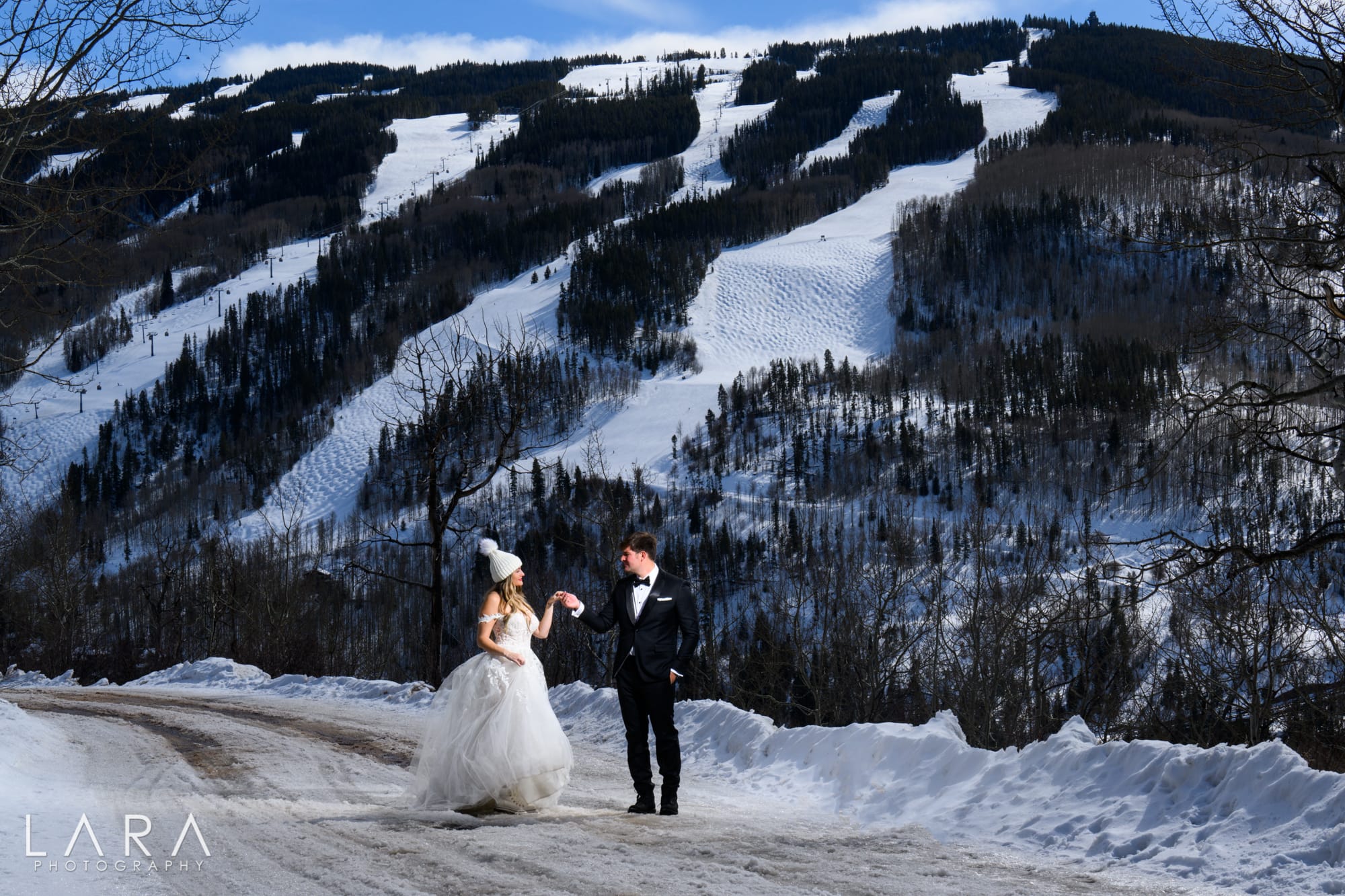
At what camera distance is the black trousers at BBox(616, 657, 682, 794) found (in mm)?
8031

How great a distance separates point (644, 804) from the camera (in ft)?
26.5

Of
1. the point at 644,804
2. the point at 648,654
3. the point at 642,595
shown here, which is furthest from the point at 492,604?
the point at 644,804

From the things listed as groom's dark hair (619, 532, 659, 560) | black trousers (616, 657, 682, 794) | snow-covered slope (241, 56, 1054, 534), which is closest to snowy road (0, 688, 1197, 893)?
black trousers (616, 657, 682, 794)

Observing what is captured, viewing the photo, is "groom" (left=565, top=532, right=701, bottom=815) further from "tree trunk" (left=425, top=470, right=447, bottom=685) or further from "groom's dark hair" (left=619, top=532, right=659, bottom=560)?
"tree trunk" (left=425, top=470, right=447, bottom=685)

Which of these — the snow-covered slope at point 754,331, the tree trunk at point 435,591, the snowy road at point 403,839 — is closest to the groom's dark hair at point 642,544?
the snowy road at point 403,839

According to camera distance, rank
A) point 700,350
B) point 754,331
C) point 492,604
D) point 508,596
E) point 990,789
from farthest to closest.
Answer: point 754,331, point 700,350, point 508,596, point 492,604, point 990,789

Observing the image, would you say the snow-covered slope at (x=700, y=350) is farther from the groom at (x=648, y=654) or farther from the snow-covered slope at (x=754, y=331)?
the groom at (x=648, y=654)

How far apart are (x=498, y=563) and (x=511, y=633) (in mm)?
577

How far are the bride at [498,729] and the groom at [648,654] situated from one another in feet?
1.84

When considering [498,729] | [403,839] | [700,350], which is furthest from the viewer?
[700,350]

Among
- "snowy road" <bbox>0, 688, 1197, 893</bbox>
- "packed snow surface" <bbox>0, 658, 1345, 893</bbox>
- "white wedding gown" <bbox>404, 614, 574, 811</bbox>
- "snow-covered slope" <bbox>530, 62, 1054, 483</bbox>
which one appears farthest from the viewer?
"snow-covered slope" <bbox>530, 62, 1054, 483</bbox>

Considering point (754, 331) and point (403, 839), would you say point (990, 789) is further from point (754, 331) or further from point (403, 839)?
point (754, 331)

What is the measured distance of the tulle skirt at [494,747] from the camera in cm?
802

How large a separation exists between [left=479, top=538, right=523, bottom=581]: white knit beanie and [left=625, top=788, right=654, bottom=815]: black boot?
79.3 inches
